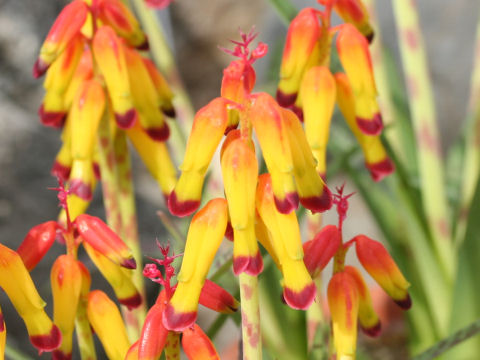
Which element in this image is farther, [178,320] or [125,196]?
[125,196]

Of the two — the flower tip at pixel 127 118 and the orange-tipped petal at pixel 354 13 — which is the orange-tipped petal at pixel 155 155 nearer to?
the flower tip at pixel 127 118

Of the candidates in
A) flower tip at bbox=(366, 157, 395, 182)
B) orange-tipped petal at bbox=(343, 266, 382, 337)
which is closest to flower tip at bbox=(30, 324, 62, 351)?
orange-tipped petal at bbox=(343, 266, 382, 337)

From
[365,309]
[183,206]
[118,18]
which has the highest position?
[118,18]

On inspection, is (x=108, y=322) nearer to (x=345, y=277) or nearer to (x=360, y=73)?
(x=345, y=277)

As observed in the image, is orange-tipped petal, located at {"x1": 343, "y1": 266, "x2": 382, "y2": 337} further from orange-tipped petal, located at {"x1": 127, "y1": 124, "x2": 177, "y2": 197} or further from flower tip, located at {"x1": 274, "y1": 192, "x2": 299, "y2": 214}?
orange-tipped petal, located at {"x1": 127, "y1": 124, "x2": 177, "y2": 197}

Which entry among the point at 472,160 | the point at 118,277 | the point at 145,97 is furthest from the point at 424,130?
the point at 118,277

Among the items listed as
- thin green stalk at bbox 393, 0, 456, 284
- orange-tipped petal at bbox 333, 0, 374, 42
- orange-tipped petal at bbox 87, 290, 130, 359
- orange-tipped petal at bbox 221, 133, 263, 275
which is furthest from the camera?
thin green stalk at bbox 393, 0, 456, 284

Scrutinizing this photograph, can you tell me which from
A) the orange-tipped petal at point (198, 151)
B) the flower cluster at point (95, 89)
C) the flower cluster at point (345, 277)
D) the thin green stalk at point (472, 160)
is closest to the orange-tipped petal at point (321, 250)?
the flower cluster at point (345, 277)
